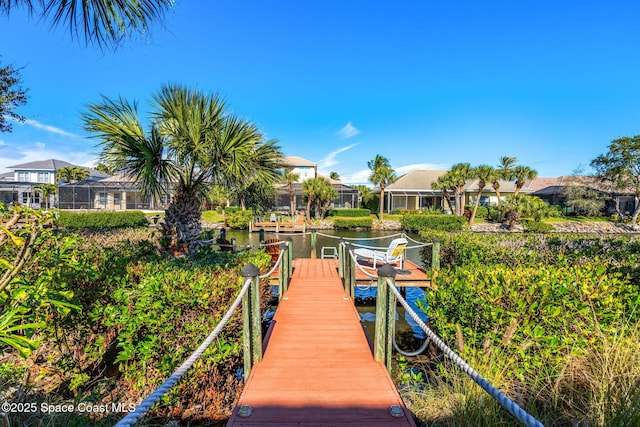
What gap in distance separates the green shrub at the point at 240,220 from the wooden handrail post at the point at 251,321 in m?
26.8

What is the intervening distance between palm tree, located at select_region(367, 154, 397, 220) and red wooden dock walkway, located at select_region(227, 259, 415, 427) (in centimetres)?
2960

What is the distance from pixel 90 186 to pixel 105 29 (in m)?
39.9

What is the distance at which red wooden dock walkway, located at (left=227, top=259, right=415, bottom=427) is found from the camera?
2902 millimetres

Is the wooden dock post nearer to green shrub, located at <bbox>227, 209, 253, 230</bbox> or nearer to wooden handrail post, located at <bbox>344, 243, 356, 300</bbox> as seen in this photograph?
wooden handrail post, located at <bbox>344, 243, 356, 300</bbox>

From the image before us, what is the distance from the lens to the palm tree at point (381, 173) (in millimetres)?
35000

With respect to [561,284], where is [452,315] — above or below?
below

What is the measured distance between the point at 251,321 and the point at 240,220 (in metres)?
27.3

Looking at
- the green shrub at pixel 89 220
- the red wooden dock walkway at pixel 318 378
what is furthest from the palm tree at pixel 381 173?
the red wooden dock walkway at pixel 318 378

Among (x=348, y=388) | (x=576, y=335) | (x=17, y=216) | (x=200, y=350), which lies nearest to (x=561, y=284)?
(x=576, y=335)

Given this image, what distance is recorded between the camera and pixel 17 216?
223 cm

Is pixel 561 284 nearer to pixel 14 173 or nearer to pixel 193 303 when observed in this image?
pixel 193 303

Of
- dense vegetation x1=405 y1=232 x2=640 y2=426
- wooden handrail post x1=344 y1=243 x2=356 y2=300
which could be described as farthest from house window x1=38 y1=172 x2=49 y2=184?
dense vegetation x1=405 y1=232 x2=640 y2=426

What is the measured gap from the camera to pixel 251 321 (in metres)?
3.88

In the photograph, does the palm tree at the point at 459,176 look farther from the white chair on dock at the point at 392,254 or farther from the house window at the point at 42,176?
the house window at the point at 42,176
